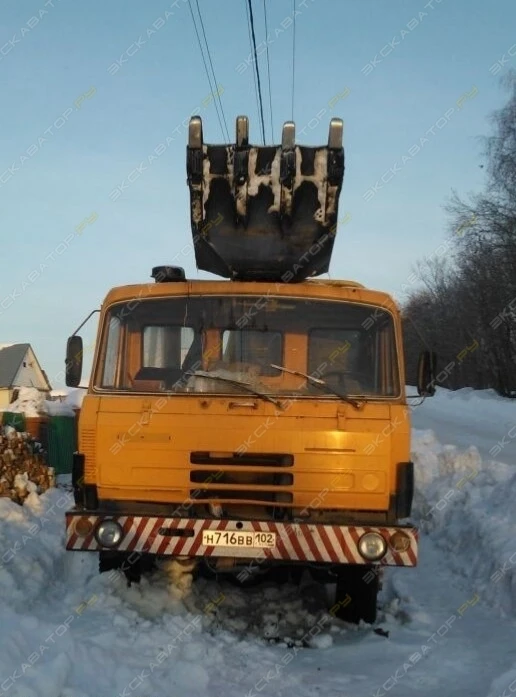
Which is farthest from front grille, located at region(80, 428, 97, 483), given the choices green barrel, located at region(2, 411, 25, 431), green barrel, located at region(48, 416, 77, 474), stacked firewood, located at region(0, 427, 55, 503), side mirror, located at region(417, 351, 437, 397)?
green barrel, located at region(48, 416, 77, 474)

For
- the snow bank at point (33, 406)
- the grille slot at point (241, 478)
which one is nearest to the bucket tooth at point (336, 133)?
the grille slot at point (241, 478)

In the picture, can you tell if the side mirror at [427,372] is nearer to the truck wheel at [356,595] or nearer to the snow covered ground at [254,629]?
the truck wheel at [356,595]

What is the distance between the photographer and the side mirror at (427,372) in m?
5.70

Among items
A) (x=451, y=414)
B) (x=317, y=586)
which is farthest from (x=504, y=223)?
(x=317, y=586)

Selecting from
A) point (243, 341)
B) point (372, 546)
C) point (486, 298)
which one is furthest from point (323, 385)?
point (486, 298)

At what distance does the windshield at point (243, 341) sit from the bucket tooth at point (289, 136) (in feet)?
3.84

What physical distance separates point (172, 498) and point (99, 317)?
1.54 metres

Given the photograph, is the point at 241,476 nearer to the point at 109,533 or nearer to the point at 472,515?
the point at 109,533

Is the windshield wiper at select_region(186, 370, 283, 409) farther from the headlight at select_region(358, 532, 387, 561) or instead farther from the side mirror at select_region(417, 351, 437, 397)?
the side mirror at select_region(417, 351, 437, 397)

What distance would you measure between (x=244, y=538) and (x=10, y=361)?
4530 centimetres

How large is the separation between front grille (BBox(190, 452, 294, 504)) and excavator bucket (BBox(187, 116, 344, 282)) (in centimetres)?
162

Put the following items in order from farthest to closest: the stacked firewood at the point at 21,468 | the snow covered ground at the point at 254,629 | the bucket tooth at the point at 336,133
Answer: the stacked firewood at the point at 21,468, the bucket tooth at the point at 336,133, the snow covered ground at the point at 254,629

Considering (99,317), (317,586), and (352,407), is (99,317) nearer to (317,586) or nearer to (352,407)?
(352,407)

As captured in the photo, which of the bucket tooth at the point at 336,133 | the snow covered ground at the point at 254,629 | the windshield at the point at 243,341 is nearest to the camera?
the snow covered ground at the point at 254,629
